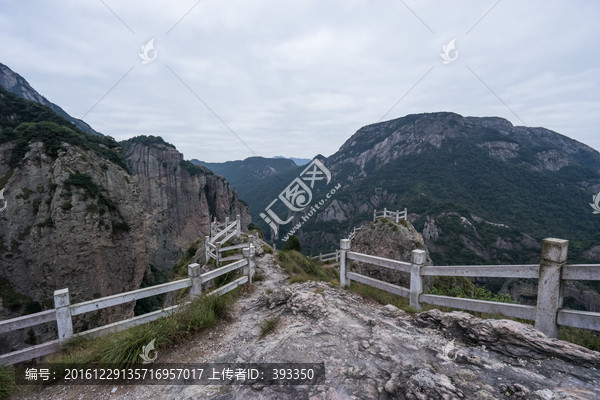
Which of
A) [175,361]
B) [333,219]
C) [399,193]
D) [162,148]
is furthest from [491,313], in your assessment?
[399,193]

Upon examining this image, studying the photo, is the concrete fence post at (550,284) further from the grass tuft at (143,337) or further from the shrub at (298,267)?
the shrub at (298,267)

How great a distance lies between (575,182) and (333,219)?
94.4 meters

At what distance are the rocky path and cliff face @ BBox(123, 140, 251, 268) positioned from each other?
190 feet

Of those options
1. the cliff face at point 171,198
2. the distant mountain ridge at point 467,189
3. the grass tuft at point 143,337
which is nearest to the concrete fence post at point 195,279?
the grass tuft at point 143,337

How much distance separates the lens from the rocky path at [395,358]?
2.58 meters

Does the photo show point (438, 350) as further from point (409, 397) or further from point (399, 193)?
point (399, 193)

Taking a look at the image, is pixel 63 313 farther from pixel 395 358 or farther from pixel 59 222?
pixel 59 222

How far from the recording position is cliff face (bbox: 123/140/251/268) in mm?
62531

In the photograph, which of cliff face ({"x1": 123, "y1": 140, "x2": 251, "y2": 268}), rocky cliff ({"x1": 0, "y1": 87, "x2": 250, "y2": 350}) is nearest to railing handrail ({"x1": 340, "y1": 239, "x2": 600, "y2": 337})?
rocky cliff ({"x1": 0, "y1": 87, "x2": 250, "y2": 350})

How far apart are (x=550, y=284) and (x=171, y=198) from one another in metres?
74.3

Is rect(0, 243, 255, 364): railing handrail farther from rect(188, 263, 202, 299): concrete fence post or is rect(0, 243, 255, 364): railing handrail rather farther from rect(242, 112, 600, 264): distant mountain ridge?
rect(242, 112, 600, 264): distant mountain ridge

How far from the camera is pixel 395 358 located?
317cm

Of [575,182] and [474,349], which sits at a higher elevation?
[575,182]

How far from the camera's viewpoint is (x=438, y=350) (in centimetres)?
328
